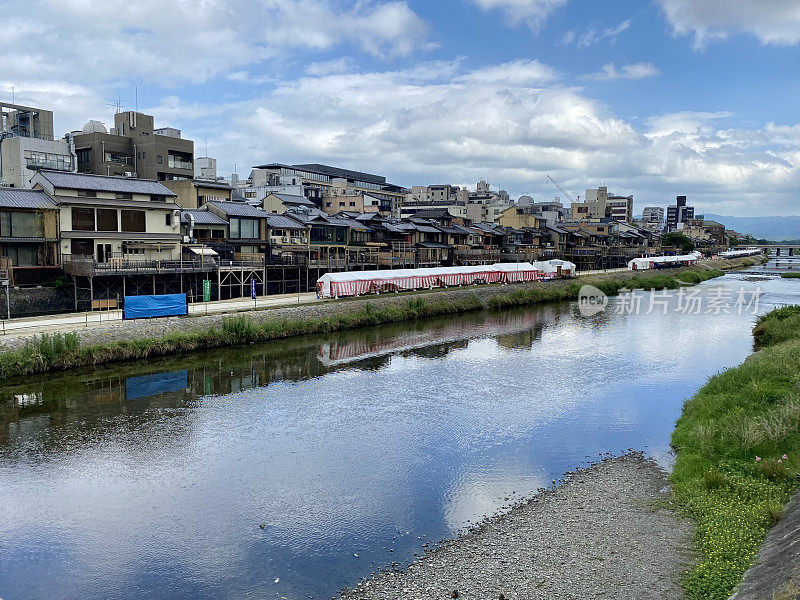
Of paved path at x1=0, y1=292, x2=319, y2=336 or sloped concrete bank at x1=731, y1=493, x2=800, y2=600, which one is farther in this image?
paved path at x1=0, y1=292, x2=319, y2=336

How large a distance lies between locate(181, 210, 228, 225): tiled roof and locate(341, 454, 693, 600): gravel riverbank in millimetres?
34639

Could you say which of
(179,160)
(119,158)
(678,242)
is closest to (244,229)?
(179,160)

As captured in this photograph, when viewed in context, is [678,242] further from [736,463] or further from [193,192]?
[736,463]

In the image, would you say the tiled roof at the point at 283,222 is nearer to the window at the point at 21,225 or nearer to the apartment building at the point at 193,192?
the apartment building at the point at 193,192

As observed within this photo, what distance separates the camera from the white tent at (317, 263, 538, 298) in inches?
1727

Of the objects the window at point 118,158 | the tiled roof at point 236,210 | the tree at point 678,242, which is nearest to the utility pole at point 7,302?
the tiled roof at point 236,210

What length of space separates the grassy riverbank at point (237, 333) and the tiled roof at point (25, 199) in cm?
1112

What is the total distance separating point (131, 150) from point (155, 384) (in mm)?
42121

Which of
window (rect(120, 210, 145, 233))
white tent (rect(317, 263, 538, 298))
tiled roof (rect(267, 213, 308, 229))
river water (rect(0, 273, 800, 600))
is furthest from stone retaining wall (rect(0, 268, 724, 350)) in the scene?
tiled roof (rect(267, 213, 308, 229))

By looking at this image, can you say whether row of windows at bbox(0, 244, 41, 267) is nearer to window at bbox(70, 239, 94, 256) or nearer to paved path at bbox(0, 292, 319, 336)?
window at bbox(70, 239, 94, 256)

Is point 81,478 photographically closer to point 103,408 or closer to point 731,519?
point 103,408

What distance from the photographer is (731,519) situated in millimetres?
12773

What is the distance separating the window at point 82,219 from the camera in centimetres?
3553

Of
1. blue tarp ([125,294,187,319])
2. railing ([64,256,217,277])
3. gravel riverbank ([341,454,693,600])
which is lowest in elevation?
gravel riverbank ([341,454,693,600])
